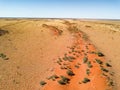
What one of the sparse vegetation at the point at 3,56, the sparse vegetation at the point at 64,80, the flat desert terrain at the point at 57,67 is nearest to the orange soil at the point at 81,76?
the flat desert terrain at the point at 57,67

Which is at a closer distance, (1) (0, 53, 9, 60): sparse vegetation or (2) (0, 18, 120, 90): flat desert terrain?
(2) (0, 18, 120, 90): flat desert terrain

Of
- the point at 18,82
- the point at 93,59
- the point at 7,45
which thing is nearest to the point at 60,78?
the point at 18,82

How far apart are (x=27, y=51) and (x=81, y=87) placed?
49.4 feet

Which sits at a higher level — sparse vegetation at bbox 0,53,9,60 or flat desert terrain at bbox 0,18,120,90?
sparse vegetation at bbox 0,53,9,60

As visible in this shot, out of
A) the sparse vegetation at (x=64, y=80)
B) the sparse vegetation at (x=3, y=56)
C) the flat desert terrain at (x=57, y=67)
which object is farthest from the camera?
the sparse vegetation at (x=3, y=56)

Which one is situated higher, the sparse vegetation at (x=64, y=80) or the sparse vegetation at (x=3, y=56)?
the sparse vegetation at (x=3, y=56)

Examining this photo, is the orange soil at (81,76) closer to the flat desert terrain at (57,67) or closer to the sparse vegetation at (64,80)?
the flat desert terrain at (57,67)

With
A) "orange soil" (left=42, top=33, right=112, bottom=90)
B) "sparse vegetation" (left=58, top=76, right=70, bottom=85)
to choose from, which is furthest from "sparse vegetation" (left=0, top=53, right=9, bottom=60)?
"sparse vegetation" (left=58, top=76, right=70, bottom=85)

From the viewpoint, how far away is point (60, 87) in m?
24.3

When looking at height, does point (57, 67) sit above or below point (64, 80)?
above

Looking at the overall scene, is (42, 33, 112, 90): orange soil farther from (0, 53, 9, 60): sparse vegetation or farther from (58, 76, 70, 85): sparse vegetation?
(0, 53, 9, 60): sparse vegetation

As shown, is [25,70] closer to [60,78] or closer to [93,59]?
[60,78]

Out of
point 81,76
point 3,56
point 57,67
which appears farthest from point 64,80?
point 3,56

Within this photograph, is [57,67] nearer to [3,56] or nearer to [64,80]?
[64,80]
